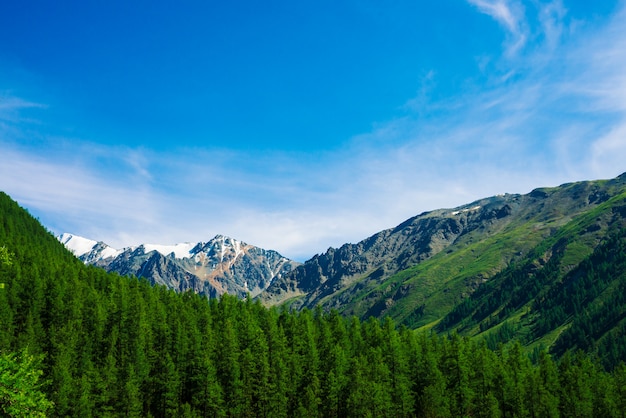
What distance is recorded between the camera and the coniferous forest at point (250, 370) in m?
85.3

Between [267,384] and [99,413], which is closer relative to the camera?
[99,413]

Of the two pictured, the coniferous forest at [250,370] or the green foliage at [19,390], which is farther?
the coniferous forest at [250,370]

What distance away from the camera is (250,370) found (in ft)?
299

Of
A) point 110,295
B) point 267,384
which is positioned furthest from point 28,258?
point 267,384

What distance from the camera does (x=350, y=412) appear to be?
8669 centimetres

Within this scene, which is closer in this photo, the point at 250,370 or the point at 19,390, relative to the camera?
the point at 19,390

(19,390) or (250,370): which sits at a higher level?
(19,390)

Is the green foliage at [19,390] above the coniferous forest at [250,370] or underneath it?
above

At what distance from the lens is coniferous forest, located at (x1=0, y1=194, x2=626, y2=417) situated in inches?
3359


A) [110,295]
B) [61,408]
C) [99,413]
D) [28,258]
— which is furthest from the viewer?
[28,258]

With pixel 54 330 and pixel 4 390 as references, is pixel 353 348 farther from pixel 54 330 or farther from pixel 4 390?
pixel 4 390

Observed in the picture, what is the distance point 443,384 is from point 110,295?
3262 inches

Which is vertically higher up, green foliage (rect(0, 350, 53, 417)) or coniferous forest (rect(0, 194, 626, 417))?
green foliage (rect(0, 350, 53, 417))

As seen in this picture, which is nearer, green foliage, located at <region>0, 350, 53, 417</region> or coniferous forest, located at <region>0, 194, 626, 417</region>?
green foliage, located at <region>0, 350, 53, 417</region>
